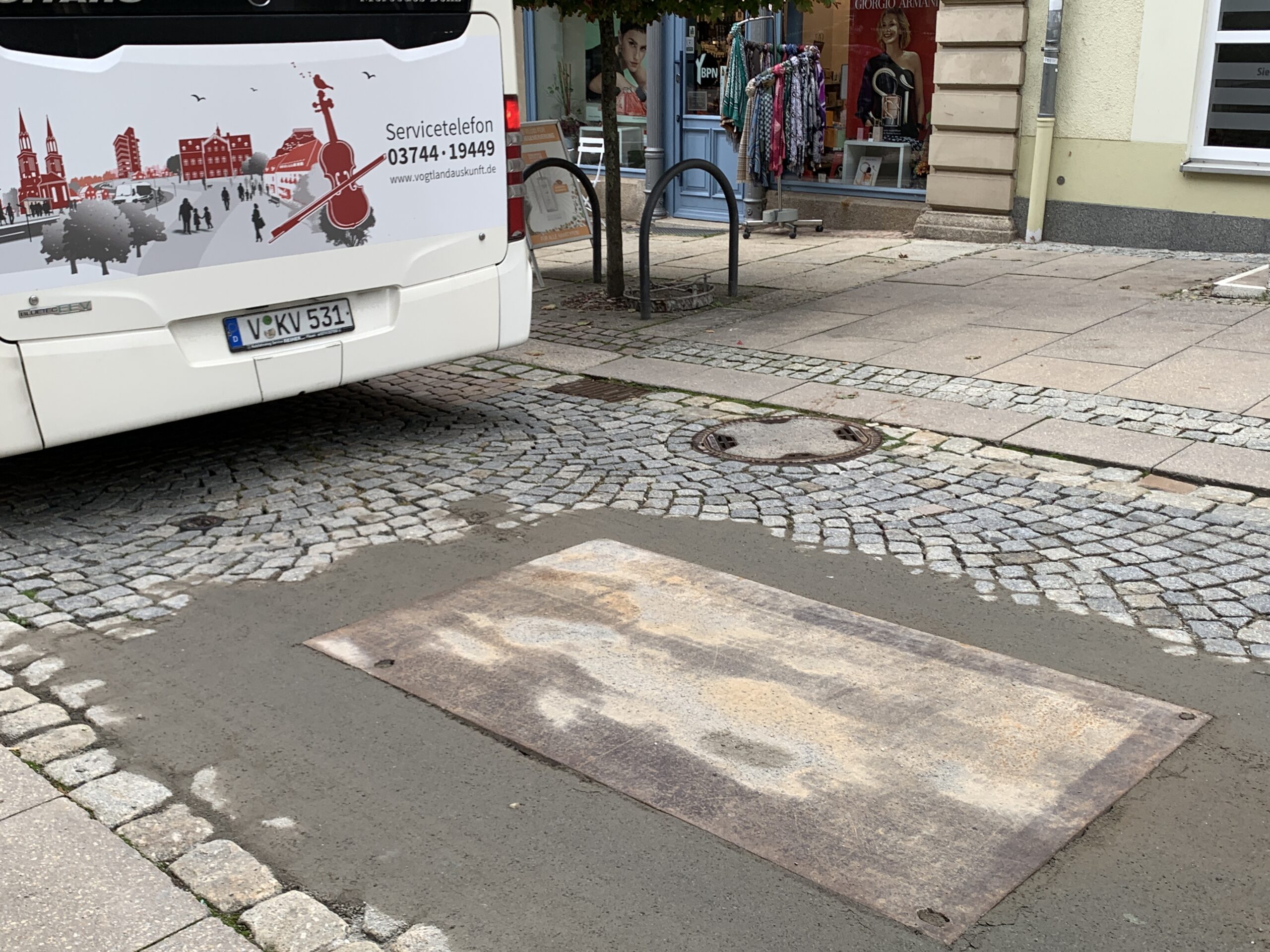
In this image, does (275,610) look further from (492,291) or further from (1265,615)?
(1265,615)

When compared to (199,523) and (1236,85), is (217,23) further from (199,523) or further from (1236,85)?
(1236,85)

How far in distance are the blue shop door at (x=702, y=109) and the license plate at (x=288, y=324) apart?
30.6 ft

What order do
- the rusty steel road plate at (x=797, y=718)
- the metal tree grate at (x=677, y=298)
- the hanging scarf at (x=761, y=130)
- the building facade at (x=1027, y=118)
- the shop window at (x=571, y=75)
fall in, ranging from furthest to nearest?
the shop window at (x=571, y=75) < the hanging scarf at (x=761, y=130) < the building facade at (x=1027, y=118) < the metal tree grate at (x=677, y=298) < the rusty steel road plate at (x=797, y=718)

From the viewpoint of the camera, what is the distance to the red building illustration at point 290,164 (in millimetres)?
5832

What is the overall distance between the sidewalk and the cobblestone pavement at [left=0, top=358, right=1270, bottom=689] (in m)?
0.38

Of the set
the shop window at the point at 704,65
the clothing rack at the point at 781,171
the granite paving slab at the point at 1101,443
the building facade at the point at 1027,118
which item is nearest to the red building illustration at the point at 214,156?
the granite paving slab at the point at 1101,443

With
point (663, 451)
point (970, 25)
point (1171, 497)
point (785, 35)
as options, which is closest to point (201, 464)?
point (663, 451)

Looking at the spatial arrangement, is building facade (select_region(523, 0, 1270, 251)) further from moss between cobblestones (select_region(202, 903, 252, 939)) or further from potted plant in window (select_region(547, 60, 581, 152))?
moss between cobblestones (select_region(202, 903, 252, 939))

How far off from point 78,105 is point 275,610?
7.08 feet

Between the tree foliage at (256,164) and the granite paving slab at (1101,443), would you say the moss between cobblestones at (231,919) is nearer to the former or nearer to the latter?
the tree foliage at (256,164)

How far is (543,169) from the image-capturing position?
11211 millimetres

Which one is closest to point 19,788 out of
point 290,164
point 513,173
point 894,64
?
point 290,164

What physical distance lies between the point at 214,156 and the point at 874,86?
33.9 ft

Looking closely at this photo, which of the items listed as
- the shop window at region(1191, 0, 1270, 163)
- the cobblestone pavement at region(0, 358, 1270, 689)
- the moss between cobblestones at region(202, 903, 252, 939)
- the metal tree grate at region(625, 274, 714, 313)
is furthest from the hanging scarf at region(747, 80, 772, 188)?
the moss between cobblestones at region(202, 903, 252, 939)
